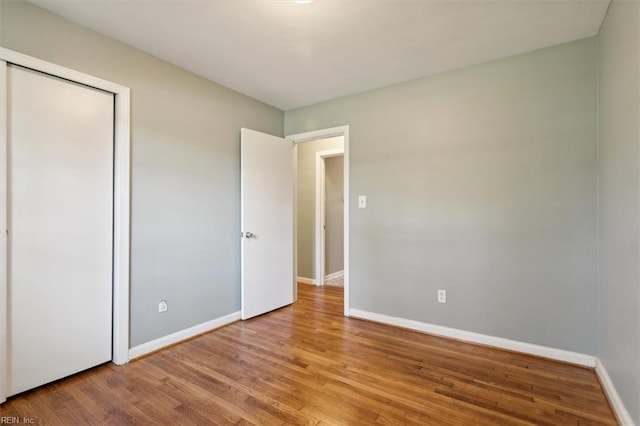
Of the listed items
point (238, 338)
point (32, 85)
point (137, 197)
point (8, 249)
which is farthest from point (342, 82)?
point (8, 249)

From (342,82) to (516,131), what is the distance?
1.64 meters

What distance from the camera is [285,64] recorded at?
2654 millimetres

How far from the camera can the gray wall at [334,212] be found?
520cm

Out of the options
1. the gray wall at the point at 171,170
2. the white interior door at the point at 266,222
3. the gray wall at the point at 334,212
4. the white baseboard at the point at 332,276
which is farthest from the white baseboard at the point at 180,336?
the gray wall at the point at 334,212

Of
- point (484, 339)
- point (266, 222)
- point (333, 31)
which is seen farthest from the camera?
point (266, 222)

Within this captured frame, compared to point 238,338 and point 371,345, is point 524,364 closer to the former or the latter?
point 371,345

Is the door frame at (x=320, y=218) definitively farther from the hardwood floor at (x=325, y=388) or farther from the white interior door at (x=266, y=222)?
the hardwood floor at (x=325, y=388)

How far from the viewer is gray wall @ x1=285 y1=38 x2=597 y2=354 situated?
7.46ft

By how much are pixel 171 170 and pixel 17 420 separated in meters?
1.85

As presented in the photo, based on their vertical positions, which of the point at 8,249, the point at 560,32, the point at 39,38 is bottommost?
the point at 8,249

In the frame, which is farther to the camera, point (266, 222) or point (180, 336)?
point (266, 222)

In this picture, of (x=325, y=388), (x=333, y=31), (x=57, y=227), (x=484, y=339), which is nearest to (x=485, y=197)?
(x=484, y=339)

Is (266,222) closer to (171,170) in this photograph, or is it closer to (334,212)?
(171,170)

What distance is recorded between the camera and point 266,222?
11.4 feet
